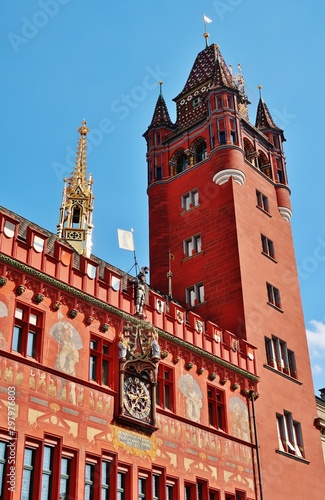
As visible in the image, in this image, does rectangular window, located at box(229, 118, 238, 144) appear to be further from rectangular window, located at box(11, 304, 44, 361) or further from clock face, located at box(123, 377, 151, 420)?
rectangular window, located at box(11, 304, 44, 361)

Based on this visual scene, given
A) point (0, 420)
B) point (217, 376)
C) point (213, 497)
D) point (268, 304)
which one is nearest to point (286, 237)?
point (268, 304)

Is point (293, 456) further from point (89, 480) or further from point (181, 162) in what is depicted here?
point (181, 162)

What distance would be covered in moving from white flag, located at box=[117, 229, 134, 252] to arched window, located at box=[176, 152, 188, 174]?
1240 centimetres

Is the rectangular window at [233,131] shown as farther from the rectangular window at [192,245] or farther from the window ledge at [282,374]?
the window ledge at [282,374]

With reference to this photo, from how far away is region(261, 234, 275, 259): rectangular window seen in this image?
130 ft

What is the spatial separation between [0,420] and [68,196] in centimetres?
1518

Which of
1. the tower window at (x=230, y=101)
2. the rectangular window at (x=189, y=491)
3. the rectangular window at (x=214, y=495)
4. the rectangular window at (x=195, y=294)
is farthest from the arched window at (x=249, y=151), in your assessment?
the rectangular window at (x=189, y=491)

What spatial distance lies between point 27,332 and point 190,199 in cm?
2030


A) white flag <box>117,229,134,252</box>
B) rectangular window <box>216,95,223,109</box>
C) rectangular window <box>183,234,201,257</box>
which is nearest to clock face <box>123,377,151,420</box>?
white flag <box>117,229,134,252</box>

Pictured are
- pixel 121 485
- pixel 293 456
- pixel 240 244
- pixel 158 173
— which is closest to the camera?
pixel 121 485

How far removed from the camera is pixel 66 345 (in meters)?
24.3

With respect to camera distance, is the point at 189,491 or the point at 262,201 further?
the point at 262,201

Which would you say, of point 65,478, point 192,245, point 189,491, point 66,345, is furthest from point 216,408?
point 192,245

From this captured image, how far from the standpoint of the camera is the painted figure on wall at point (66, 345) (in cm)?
2389
